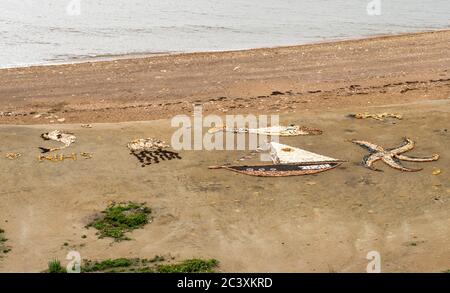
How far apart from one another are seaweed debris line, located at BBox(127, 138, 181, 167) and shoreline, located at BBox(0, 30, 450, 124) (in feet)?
14.5

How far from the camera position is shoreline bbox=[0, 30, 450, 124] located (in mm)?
20938

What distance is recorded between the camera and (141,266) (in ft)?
32.5

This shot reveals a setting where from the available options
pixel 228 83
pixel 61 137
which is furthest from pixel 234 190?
pixel 228 83

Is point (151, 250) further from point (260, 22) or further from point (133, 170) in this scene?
point (260, 22)

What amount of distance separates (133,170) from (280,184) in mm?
3246

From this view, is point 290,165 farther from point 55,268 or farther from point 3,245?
point 3,245

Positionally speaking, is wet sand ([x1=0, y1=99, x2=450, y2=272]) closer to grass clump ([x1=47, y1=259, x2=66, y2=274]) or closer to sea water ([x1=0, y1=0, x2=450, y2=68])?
grass clump ([x1=47, y1=259, x2=66, y2=274])

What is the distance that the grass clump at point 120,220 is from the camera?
1107 cm

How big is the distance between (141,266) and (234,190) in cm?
351

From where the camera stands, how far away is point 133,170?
13.9 m

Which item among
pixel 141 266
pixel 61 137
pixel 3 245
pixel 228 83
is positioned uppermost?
pixel 228 83

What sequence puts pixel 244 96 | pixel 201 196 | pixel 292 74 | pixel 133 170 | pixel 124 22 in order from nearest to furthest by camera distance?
pixel 201 196 < pixel 133 170 < pixel 244 96 < pixel 292 74 < pixel 124 22

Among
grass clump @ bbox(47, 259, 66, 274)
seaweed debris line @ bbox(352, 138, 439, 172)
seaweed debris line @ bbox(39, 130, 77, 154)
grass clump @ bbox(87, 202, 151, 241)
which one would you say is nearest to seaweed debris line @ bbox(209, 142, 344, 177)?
seaweed debris line @ bbox(352, 138, 439, 172)
